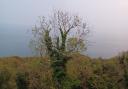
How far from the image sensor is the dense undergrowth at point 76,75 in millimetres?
43812

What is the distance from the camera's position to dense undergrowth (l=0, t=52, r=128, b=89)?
4381 cm

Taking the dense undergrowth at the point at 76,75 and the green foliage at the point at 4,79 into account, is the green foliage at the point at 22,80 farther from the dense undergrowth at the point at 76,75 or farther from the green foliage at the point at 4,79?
the green foliage at the point at 4,79

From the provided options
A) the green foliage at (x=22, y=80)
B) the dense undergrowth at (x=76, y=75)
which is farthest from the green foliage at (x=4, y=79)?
the green foliage at (x=22, y=80)

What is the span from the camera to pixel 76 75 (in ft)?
148

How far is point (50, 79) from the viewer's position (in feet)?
145

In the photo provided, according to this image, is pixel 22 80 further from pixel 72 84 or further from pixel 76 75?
pixel 76 75

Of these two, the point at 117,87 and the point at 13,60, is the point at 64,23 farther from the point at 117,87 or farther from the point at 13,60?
the point at 13,60

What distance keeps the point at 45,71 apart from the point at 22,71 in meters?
4.98

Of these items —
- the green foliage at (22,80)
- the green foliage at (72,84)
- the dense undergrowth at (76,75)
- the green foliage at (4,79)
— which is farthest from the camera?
the green foliage at (22,80)

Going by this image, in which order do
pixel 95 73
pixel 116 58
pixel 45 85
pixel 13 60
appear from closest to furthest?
pixel 45 85 → pixel 95 73 → pixel 116 58 → pixel 13 60

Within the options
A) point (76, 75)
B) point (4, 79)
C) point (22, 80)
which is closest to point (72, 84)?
point (76, 75)

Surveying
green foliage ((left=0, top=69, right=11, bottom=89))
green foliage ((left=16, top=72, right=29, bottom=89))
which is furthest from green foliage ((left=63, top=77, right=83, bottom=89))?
green foliage ((left=0, top=69, right=11, bottom=89))

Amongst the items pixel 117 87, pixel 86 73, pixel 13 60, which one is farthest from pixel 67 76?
pixel 13 60

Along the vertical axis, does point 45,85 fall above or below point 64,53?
below
